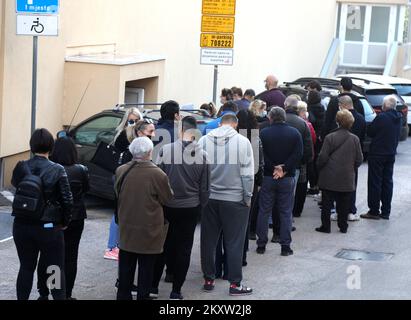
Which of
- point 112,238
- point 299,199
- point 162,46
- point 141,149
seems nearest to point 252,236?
point 299,199

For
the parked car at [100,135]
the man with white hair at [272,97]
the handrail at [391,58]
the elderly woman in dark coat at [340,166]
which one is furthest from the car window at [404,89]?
the elderly woman in dark coat at [340,166]

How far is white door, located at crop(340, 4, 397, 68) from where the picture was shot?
37312 millimetres

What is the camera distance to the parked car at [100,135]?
13031 millimetres

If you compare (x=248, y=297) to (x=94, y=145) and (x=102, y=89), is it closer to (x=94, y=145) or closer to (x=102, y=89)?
(x=94, y=145)

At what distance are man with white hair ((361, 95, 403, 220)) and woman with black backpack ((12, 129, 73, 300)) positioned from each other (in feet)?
21.7

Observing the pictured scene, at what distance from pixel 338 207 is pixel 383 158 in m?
1.45

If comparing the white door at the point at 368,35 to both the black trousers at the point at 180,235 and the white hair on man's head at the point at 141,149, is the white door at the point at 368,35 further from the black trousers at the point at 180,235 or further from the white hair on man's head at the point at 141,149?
the white hair on man's head at the point at 141,149

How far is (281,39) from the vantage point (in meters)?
27.9

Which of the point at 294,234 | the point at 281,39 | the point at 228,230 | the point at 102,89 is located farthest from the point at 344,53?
the point at 228,230

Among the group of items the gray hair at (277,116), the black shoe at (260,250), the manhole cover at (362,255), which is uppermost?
the gray hair at (277,116)

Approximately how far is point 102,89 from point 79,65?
549 millimetres

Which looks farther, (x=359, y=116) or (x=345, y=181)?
(x=359, y=116)

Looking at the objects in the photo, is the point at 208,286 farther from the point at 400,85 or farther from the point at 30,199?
the point at 400,85

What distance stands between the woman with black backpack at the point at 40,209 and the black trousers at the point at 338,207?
524 centimetres
